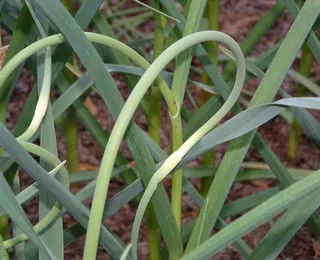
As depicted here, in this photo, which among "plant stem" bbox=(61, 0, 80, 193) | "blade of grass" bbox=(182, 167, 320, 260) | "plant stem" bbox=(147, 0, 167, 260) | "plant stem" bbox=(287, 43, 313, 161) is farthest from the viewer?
"plant stem" bbox=(287, 43, 313, 161)

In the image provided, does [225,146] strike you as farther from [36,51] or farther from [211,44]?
[36,51]

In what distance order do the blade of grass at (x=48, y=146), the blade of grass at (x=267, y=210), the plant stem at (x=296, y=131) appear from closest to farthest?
1. the blade of grass at (x=267, y=210)
2. the blade of grass at (x=48, y=146)
3. the plant stem at (x=296, y=131)

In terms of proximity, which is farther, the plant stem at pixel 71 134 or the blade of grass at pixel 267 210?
the plant stem at pixel 71 134

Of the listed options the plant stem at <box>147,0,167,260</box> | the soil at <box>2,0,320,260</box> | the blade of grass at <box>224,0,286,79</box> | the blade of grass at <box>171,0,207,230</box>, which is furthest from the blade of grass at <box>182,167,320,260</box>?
the soil at <box>2,0,320,260</box>

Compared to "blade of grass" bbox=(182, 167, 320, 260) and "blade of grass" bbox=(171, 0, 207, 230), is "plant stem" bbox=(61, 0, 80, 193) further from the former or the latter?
"blade of grass" bbox=(182, 167, 320, 260)

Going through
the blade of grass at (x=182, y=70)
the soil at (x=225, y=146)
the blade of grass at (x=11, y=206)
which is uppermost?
the blade of grass at (x=182, y=70)

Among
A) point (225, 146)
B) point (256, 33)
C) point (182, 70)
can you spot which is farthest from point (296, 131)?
point (182, 70)

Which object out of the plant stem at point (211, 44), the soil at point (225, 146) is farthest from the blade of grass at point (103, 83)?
the soil at point (225, 146)

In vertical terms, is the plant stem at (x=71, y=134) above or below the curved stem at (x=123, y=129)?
below

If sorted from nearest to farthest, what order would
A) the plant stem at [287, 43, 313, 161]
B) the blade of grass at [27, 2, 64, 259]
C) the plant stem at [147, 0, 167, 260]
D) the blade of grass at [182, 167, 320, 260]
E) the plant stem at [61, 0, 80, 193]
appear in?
the blade of grass at [182, 167, 320, 260]
the blade of grass at [27, 2, 64, 259]
the plant stem at [147, 0, 167, 260]
the plant stem at [61, 0, 80, 193]
the plant stem at [287, 43, 313, 161]

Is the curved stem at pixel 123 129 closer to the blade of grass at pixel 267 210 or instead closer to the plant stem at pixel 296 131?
the blade of grass at pixel 267 210
